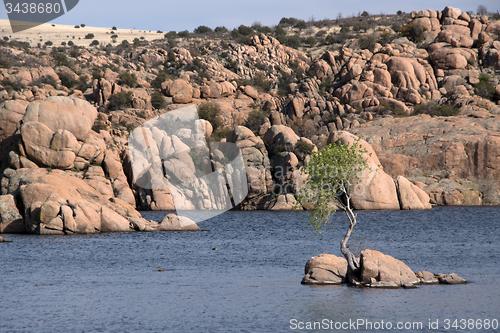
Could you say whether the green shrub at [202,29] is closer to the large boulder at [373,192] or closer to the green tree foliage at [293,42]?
the green tree foliage at [293,42]

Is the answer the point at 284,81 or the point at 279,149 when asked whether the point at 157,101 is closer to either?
the point at 279,149

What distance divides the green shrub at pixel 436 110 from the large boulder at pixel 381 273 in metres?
80.6

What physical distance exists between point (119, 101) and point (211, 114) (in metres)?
19.6

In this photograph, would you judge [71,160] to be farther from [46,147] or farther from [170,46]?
[170,46]

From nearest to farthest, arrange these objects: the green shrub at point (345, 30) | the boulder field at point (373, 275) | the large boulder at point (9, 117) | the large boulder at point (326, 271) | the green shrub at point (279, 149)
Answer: the boulder field at point (373, 275), the large boulder at point (326, 271), the large boulder at point (9, 117), the green shrub at point (279, 149), the green shrub at point (345, 30)

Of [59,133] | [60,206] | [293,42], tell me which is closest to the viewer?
[60,206]

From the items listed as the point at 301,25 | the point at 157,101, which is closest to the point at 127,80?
the point at 157,101

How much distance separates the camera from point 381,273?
26953mm

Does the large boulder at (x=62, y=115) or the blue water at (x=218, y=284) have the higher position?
the large boulder at (x=62, y=115)

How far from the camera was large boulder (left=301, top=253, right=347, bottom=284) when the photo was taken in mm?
27919

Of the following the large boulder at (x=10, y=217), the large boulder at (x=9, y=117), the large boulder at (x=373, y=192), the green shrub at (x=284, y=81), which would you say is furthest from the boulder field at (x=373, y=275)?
the green shrub at (x=284, y=81)

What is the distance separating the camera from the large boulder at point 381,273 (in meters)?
26.8

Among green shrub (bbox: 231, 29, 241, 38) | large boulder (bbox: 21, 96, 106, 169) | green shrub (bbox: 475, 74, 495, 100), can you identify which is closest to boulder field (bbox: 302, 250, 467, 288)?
large boulder (bbox: 21, 96, 106, 169)

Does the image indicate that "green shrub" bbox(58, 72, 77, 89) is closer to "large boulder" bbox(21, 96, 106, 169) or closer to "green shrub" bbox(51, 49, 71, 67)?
"green shrub" bbox(51, 49, 71, 67)
